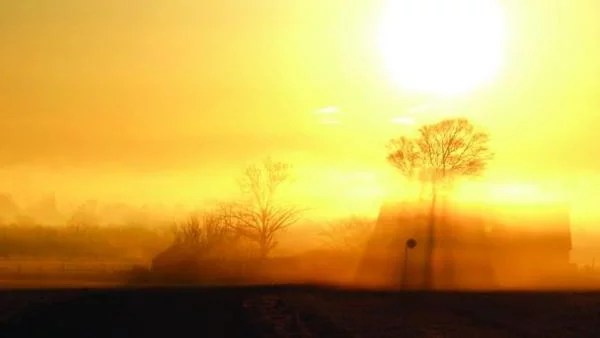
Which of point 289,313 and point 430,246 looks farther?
point 430,246

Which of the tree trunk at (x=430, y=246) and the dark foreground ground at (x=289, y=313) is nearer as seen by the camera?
the dark foreground ground at (x=289, y=313)

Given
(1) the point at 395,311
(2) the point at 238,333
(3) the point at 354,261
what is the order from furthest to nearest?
(3) the point at 354,261, (1) the point at 395,311, (2) the point at 238,333

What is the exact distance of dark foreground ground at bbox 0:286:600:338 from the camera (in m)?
31.8

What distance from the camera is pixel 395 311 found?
4016 cm

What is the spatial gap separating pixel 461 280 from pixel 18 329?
4054cm

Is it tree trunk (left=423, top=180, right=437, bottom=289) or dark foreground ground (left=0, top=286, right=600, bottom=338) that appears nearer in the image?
dark foreground ground (left=0, top=286, right=600, bottom=338)

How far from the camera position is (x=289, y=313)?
36125 mm

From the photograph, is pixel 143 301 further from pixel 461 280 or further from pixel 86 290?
pixel 461 280

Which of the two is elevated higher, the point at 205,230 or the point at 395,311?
the point at 205,230

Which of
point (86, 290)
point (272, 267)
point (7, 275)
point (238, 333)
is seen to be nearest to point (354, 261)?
point (272, 267)

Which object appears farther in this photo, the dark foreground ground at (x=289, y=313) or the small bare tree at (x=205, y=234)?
the small bare tree at (x=205, y=234)

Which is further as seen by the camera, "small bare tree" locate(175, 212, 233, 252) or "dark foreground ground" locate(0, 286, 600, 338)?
Result: "small bare tree" locate(175, 212, 233, 252)

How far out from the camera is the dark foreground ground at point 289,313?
3184 centimetres

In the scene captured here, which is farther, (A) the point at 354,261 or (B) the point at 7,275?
(A) the point at 354,261
